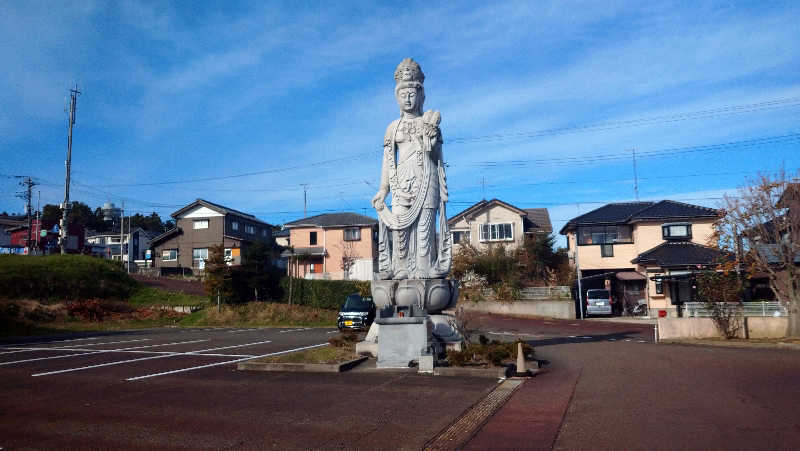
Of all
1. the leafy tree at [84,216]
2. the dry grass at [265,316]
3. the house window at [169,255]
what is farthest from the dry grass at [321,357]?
the leafy tree at [84,216]

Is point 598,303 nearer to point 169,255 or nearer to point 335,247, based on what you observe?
point 335,247

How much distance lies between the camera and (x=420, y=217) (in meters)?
12.2

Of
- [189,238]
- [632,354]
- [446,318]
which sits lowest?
[632,354]

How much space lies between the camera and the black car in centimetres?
2126

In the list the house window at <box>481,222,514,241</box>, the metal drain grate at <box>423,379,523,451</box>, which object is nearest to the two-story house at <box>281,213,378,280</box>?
the house window at <box>481,222,514,241</box>

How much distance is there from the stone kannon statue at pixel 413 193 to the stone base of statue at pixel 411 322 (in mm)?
419

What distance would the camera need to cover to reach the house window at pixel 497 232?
39.3 meters

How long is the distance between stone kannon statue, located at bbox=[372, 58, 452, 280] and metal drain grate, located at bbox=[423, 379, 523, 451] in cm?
434

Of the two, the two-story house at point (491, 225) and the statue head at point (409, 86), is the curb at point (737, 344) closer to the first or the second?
the statue head at point (409, 86)

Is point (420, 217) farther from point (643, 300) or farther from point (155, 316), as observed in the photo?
point (643, 300)

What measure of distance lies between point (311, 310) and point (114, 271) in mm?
12514

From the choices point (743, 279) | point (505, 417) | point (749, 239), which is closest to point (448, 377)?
point (505, 417)

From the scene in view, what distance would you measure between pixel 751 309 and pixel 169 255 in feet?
138

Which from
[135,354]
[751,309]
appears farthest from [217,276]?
[751,309]
